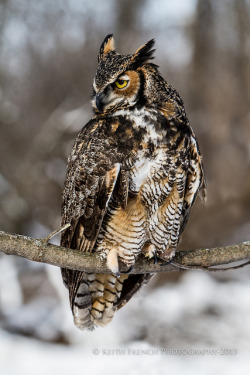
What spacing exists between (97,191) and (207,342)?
2.38m

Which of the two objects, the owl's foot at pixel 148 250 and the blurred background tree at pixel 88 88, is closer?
the owl's foot at pixel 148 250

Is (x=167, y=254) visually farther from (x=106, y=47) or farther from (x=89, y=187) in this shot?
(x=106, y=47)

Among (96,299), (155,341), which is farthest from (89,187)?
(155,341)

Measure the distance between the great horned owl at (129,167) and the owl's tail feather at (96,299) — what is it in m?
0.17

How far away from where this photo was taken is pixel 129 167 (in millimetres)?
1714

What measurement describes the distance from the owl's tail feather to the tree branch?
0.26 meters

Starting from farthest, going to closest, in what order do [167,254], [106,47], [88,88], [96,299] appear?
1. [88,88]
2. [96,299]
3. [167,254]
4. [106,47]

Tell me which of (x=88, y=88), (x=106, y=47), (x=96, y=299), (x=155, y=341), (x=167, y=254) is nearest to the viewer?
(x=106, y=47)

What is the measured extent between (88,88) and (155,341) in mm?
3833

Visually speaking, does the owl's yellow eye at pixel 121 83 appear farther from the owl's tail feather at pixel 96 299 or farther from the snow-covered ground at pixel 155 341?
the snow-covered ground at pixel 155 341

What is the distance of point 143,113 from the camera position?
1.74 metres

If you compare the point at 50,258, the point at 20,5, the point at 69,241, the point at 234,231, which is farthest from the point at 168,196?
the point at 20,5

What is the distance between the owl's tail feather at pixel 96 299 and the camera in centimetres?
214

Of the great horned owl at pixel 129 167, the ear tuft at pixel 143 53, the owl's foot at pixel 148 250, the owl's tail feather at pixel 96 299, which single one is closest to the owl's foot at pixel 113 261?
the great horned owl at pixel 129 167
